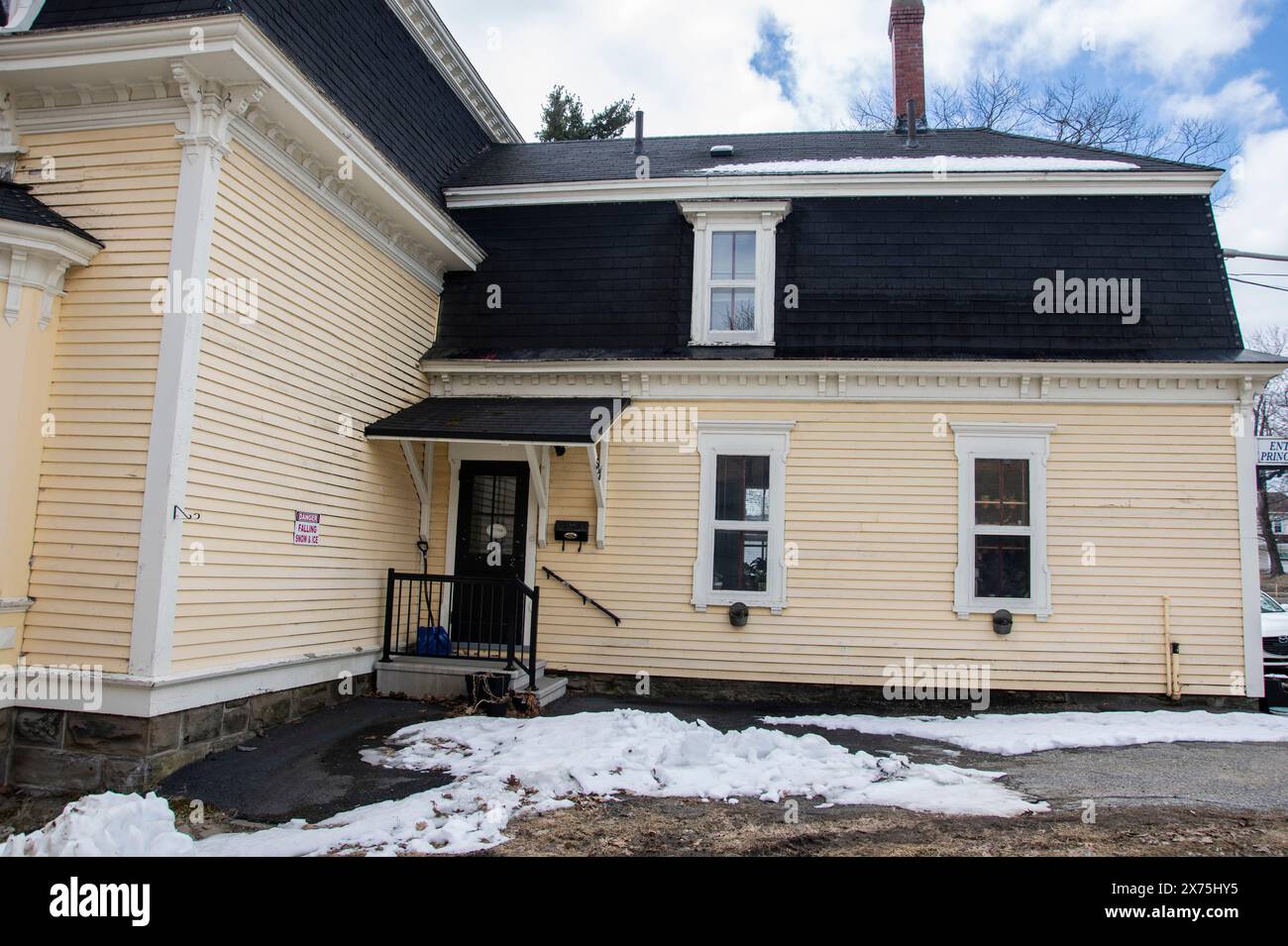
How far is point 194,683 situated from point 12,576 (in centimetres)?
145

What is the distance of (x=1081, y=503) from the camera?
30.1ft

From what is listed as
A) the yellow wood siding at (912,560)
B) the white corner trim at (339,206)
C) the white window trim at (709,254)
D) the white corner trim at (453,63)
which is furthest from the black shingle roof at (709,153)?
the yellow wood siding at (912,560)

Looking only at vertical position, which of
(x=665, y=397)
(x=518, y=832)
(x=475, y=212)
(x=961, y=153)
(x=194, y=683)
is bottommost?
(x=518, y=832)

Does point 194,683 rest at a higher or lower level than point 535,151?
lower

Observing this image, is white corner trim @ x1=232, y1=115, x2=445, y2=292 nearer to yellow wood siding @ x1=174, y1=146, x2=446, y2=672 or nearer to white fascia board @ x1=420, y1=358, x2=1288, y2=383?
yellow wood siding @ x1=174, y1=146, x2=446, y2=672

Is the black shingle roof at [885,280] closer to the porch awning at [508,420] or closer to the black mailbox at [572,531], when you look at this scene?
the porch awning at [508,420]

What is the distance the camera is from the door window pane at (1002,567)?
30.2ft

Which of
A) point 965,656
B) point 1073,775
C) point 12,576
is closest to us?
point 12,576

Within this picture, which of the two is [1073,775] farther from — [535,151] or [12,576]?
[535,151]

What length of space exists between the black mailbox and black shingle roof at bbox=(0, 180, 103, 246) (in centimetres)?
524

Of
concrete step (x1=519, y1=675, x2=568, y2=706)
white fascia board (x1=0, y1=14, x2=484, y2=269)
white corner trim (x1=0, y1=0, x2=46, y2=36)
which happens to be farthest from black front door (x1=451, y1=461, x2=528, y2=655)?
white corner trim (x1=0, y1=0, x2=46, y2=36)

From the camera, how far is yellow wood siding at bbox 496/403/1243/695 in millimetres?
8984

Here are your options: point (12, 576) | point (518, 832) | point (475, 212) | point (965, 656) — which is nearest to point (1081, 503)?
point (965, 656)

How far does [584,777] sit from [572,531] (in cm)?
412
